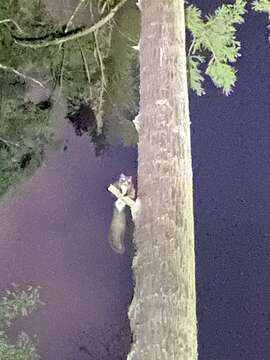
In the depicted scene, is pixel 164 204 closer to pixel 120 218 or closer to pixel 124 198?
pixel 124 198

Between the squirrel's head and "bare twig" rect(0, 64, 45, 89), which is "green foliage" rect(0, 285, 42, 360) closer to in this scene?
the squirrel's head

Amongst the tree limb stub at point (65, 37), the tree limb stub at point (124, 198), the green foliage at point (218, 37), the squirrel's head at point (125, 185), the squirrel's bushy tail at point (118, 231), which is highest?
the tree limb stub at point (65, 37)

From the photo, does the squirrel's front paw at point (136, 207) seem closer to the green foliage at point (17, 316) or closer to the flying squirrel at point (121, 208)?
the flying squirrel at point (121, 208)

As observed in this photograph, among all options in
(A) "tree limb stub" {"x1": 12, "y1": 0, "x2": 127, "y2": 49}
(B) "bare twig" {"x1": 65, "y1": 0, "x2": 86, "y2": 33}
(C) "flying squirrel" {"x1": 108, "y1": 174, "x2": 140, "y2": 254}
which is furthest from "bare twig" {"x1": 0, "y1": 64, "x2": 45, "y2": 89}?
(C) "flying squirrel" {"x1": 108, "y1": 174, "x2": 140, "y2": 254}

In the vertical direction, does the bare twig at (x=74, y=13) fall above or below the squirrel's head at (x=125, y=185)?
above

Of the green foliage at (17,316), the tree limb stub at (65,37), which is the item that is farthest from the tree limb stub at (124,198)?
the tree limb stub at (65,37)

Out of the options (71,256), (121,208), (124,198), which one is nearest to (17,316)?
(71,256)
